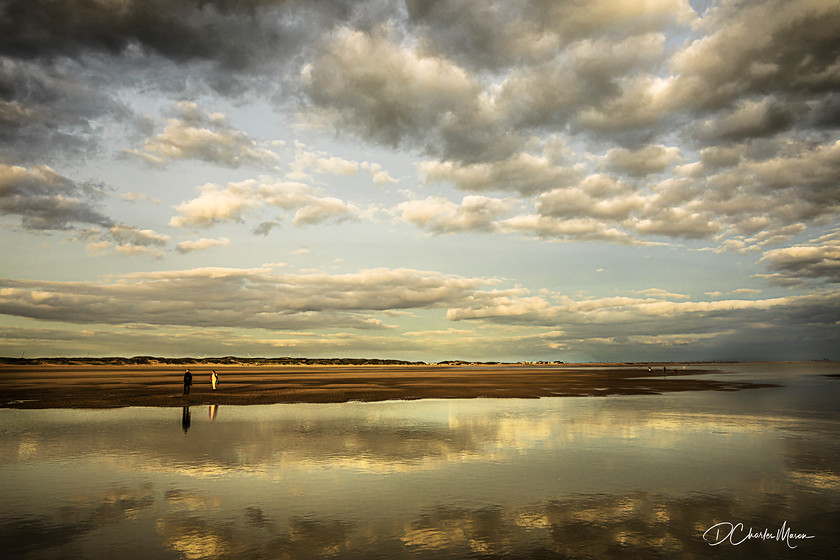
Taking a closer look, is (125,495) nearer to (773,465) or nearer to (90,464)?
(90,464)

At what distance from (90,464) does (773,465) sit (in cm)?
2457

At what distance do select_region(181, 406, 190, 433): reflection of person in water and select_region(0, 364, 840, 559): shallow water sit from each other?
0.47 meters

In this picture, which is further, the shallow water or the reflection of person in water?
the reflection of person in water

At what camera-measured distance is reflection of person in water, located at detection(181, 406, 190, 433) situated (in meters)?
27.4

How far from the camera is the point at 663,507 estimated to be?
1357cm

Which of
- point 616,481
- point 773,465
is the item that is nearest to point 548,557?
point 616,481

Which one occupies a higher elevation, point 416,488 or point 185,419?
point 416,488

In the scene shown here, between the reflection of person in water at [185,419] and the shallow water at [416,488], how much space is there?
0.47 metres

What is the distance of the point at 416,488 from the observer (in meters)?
15.3

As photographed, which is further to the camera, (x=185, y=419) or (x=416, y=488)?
(x=185, y=419)

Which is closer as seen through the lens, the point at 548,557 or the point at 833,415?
the point at 548,557

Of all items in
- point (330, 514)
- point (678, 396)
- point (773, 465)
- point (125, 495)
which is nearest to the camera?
point (330, 514)

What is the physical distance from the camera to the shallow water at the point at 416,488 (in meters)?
11.0

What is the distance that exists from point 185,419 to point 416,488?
21.1m
